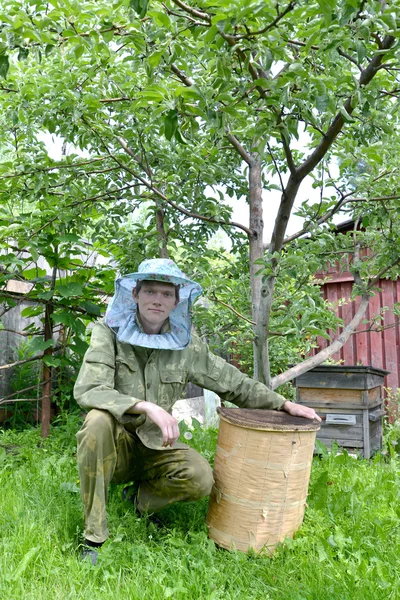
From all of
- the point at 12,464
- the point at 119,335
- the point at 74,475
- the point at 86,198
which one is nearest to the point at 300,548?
the point at 119,335

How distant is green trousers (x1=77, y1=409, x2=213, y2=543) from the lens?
7.37ft

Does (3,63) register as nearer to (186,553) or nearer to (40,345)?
(186,553)

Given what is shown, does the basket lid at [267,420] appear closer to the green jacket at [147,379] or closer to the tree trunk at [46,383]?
the green jacket at [147,379]

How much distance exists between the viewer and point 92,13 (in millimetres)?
1918

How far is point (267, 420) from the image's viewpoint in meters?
2.46

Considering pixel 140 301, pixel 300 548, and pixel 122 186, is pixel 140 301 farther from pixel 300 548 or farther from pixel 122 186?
pixel 300 548

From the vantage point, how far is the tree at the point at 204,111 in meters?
1.74

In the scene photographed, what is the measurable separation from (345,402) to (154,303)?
2402mm

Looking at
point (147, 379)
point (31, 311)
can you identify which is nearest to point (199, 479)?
point (147, 379)

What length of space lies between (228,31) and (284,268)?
1.25 m

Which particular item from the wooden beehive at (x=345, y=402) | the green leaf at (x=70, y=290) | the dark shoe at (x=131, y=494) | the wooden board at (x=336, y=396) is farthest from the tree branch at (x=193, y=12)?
the wooden board at (x=336, y=396)

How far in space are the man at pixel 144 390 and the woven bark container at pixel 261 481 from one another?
0.15 meters

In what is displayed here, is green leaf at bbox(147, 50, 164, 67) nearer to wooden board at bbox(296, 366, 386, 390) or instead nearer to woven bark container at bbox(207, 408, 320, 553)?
woven bark container at bbox(207, 408, 320, 553)

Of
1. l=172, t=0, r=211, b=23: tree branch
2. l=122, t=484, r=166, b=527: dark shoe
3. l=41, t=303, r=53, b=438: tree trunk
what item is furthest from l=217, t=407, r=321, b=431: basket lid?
l=41, t=303, r=53, b=438: tree trunk
